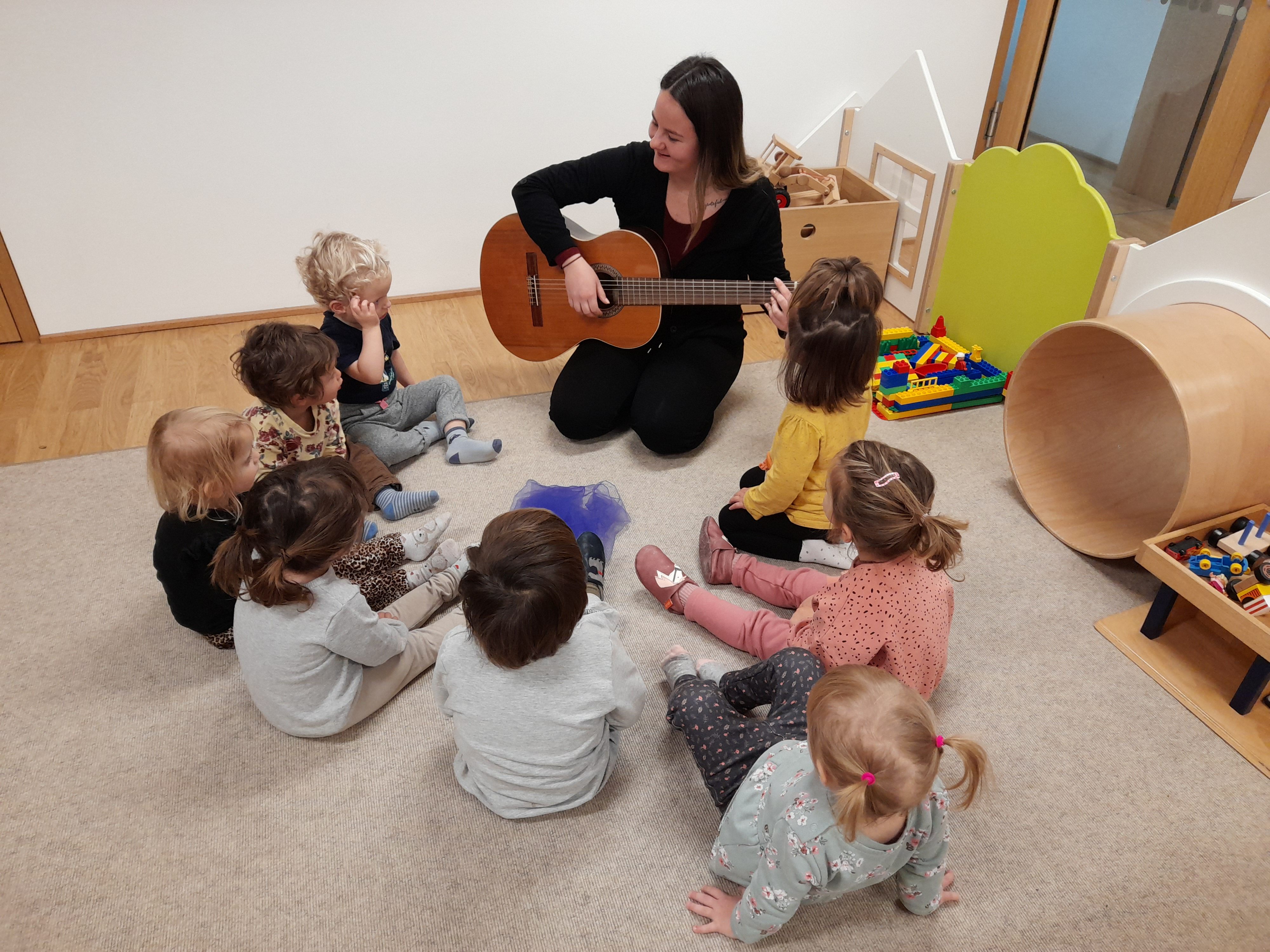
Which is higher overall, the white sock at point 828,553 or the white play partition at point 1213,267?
the white play partition at point 1213,267

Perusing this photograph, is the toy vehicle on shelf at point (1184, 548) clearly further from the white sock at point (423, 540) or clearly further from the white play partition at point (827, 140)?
the white play partition at point (827, 140)

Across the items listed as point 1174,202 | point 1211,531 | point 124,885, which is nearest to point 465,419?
point 124,885

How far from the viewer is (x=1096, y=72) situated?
329 cm

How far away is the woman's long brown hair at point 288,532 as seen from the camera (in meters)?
1.39

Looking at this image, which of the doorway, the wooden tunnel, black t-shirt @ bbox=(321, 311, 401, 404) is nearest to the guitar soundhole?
black t-shirt @ bbox=(321, 311, 401, 404)

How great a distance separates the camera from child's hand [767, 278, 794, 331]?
2.09 metres

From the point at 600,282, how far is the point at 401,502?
2.69 ft

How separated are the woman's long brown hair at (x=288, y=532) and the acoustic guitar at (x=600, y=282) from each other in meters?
1.15

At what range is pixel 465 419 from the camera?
246 centimetres

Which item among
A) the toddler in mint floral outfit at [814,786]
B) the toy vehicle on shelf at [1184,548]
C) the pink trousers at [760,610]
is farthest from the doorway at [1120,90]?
the toddler in mint floral outfit at [814,786]

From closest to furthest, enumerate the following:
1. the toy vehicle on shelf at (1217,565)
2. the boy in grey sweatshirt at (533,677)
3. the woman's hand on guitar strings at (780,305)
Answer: the boy in grey sweatshirt at (533,677), the toy vehicle on shelf at (1217,565), the woman's hand on guitar strings at (780,305)

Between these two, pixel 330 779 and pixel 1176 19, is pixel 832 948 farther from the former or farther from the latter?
pixel 1176 19

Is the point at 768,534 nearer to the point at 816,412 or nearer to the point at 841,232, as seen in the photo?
the point at 816,412

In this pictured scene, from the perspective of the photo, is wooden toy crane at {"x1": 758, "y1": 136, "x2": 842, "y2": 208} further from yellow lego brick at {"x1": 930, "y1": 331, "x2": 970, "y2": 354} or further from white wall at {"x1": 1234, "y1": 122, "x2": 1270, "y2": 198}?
white wall at {"x1": 1234, "y1": 122, "x2": 1270, "y2": 198}
